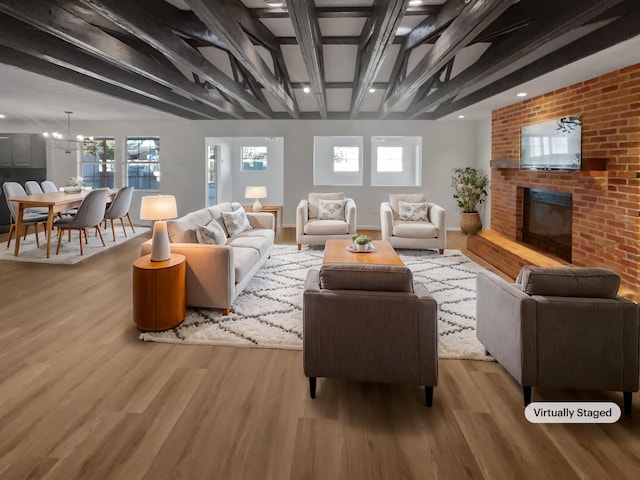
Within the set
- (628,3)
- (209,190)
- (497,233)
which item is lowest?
(497,233)

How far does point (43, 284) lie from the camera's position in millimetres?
4637

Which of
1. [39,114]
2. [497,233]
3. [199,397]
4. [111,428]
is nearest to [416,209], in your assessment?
[497,233]

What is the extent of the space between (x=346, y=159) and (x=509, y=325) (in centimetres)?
788

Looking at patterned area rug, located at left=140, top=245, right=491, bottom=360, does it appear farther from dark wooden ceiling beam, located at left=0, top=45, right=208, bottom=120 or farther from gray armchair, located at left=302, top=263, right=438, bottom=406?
dark wooden ceiling beam, located at left=0, top=45, right=208, bottom=120

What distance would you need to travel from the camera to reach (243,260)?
13.6ft

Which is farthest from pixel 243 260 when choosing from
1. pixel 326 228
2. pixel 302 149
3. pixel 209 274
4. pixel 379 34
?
pixel 302 149

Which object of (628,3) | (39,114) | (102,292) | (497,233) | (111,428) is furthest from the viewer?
(39,114)

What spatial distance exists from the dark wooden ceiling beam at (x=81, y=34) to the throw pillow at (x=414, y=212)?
371 cm

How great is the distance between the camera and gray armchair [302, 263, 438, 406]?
2.30 metres

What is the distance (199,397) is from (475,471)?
147 centimetres

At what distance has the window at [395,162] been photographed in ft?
31.3

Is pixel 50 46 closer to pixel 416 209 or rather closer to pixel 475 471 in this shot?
pixel 475 471

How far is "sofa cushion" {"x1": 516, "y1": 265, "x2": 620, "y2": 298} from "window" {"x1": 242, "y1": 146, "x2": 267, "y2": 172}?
923cm

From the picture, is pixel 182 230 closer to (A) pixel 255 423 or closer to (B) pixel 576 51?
(A) pixel 255 423
